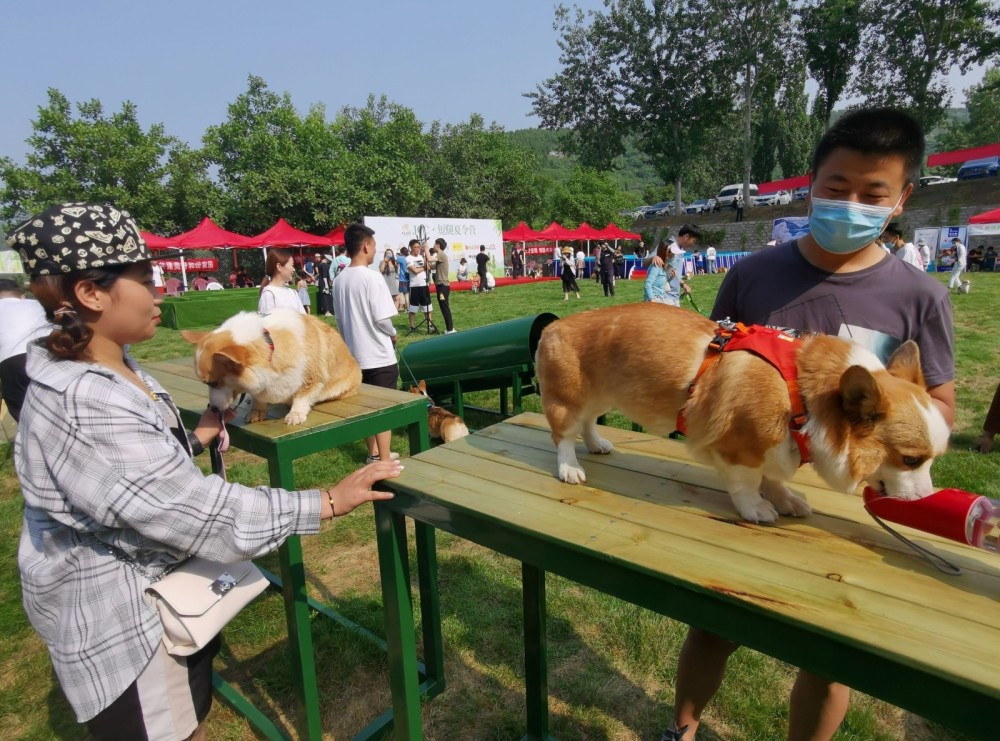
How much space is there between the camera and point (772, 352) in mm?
1563

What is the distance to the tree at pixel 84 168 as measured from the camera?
3809 cm

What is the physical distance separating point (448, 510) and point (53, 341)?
48.8 inches

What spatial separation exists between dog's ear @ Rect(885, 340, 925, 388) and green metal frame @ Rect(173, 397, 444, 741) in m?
1.84

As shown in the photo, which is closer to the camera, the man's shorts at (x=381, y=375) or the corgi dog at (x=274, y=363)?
the corgi dog at (x=274, y=363)

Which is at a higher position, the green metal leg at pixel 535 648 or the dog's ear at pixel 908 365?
the dog's ear at pixel 908 365

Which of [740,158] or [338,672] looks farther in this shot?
[740,158]

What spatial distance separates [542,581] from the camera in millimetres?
2596

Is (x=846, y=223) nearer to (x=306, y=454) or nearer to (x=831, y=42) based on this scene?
(x=306, y=454)

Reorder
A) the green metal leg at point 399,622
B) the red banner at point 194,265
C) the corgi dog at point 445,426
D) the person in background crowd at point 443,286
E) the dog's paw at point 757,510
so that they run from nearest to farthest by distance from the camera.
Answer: the dog's paw at point 757,510, the green metal leg at point 399,622, the corgi dog at point 445,426, the person in background crowd at point 443,286, the red banner at point 194,265

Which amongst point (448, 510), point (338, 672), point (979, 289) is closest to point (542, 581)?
point (448, 510)

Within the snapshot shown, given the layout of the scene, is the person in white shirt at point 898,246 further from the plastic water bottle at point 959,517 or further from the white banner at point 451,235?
the white banner at point 451,235

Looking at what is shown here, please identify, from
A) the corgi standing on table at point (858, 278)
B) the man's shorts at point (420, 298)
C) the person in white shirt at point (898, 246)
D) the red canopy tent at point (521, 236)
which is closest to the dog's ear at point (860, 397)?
the corgi standing on table at point (858, 278)

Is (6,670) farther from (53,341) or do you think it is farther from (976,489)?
(976,489)

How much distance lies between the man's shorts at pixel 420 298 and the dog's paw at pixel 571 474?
11195mm
